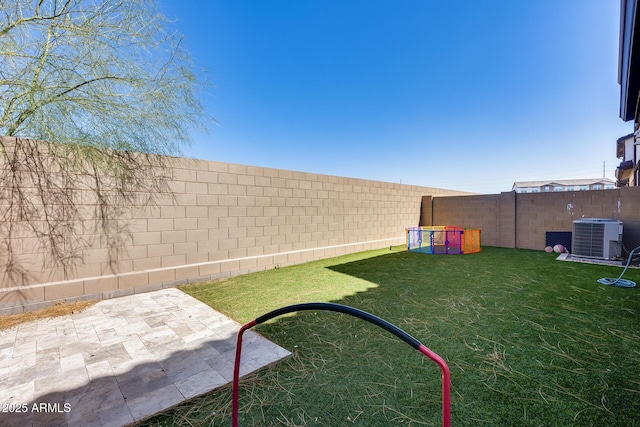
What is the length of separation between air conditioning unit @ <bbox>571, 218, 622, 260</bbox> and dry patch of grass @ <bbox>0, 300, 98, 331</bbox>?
8.85 metres

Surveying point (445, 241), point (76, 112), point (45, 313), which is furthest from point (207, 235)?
point (445, 241)

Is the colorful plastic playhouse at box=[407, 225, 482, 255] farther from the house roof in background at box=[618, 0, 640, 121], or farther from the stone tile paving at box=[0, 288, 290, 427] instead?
the stone tile paving at box=[0, 288, 290, 427]

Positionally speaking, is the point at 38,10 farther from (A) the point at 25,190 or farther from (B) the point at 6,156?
(A) the point at 25,190

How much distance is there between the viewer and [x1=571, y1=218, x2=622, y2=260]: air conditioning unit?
5.07 meters

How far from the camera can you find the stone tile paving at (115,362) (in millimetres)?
1514

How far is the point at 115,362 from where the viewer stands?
6.62ft

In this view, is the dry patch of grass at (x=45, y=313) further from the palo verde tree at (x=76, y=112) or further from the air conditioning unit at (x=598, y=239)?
the air conditioning unit at (x=598, y=239)

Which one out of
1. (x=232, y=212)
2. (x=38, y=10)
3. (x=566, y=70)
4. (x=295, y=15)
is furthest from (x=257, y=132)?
(x=566, y=70)

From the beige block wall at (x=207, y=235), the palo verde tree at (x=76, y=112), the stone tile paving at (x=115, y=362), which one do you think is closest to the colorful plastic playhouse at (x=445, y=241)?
the beige block wall at (x=207, y=235)

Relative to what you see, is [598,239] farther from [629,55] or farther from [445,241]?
[629,55]

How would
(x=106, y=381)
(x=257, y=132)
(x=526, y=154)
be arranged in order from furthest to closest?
(x=526, y=154), (x=257, y=132), (x=106, y=381)

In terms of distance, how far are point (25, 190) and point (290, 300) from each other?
3.39 meters

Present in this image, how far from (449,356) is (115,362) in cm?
263

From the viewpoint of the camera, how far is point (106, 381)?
1769mm
